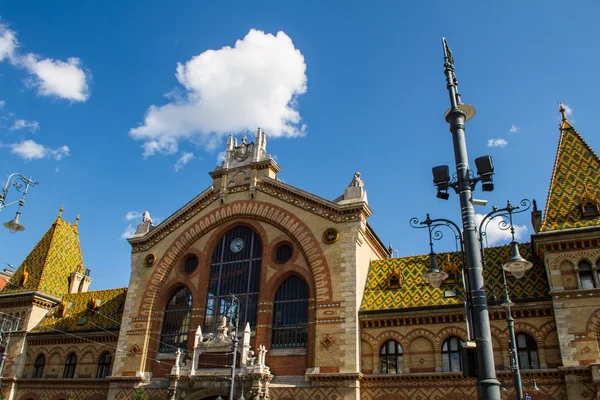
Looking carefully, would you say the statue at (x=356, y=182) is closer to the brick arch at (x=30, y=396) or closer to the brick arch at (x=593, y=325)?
the brick arch at (x=593, y=325)

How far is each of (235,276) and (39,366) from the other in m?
18.3

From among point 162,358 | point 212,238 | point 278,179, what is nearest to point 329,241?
point 278,179

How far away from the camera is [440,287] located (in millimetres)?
29312

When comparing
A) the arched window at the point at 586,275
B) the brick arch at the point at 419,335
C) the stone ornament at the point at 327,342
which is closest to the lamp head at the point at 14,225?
the stone ornament at the point at 327,342

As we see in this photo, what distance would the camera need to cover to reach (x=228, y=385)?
95.1 ft

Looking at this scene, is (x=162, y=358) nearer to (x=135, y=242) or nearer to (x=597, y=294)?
(x=135, y=242)

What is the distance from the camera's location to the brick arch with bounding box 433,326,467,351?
26.9m

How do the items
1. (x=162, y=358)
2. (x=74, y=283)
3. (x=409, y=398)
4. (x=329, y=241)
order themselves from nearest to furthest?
1. (x=409, y=398)
2. (x=329, y=241)
3. (x=162, y=358)
4. (x=74, y=283)

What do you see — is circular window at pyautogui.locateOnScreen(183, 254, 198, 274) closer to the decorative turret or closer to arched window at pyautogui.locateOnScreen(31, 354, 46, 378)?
the decorative turret

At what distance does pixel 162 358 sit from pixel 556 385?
890 inches

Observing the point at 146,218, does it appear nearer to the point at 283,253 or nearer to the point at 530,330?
the point at 283,253

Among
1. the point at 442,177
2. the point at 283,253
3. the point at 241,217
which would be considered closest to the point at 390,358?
the point at 283,253

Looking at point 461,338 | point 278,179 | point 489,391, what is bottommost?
point 489,391

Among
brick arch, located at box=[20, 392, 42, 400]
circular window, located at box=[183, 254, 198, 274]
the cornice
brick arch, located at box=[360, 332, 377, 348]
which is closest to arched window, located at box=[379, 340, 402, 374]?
brick arch, located at box=[360, 332, 377, 348]
